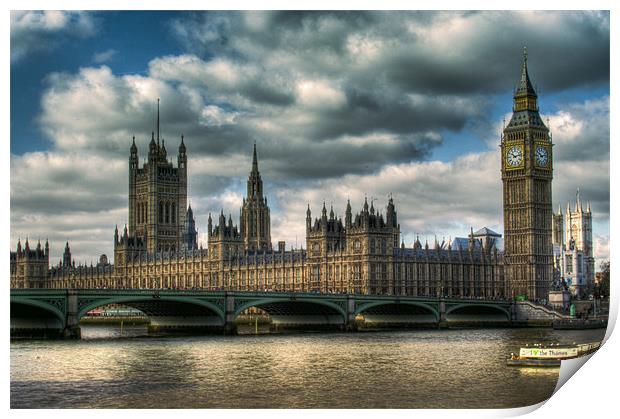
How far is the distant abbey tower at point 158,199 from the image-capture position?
160m

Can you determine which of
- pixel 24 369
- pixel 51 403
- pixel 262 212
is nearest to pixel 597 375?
pixel 51 403

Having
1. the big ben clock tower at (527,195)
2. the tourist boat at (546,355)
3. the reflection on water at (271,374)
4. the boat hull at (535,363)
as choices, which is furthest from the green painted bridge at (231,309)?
the tourist boat at (546,355)

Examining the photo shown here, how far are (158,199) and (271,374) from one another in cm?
11736

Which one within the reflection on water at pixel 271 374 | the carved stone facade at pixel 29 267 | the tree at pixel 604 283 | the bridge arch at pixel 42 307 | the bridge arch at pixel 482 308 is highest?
the carved stone facade at pixel 29 267

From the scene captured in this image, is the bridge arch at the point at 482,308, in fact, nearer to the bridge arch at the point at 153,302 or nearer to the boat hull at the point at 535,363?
the bridge arch at the point at 153,302

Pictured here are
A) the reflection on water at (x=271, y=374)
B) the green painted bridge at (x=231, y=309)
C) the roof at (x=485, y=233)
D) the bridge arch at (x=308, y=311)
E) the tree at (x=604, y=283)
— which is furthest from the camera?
the roof at (x=485, y=233)

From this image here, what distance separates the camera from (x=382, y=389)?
42.1 metres

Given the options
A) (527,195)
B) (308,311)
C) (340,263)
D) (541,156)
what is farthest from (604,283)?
(308,311)

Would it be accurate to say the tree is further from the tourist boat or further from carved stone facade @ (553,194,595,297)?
the tourist boat

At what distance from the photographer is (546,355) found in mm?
49156

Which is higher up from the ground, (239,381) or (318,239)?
(318,239)

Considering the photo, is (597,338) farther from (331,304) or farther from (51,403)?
(51,403)

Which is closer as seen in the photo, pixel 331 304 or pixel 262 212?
pixel 331 304

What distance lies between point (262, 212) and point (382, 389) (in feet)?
321
